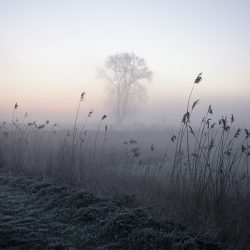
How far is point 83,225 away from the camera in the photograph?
480 cm

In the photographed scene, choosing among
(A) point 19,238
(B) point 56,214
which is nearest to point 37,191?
(B) point 56,214

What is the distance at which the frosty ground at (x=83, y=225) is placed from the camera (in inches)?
164

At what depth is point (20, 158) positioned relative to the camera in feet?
29.9

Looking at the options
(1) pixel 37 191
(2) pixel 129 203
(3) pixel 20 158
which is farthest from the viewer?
(3) pixel 20 158

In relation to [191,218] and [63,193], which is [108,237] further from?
[63,193]

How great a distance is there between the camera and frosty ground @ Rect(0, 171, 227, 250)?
4176mm

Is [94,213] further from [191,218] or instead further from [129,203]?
[191,218]

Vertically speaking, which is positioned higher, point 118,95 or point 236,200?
point 118,95

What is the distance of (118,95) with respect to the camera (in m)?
42.6

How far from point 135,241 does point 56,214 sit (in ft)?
4.87

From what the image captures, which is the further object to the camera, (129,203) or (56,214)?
(129,203)

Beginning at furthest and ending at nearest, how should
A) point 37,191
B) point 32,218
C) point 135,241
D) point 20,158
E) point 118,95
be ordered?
point 118,95 → point 20,158 → point 37,191 → point 32,218 → point 135,241

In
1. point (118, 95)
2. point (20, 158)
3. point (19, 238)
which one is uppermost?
point (118, 95)

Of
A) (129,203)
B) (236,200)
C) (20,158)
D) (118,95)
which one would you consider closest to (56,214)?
(129,203)
